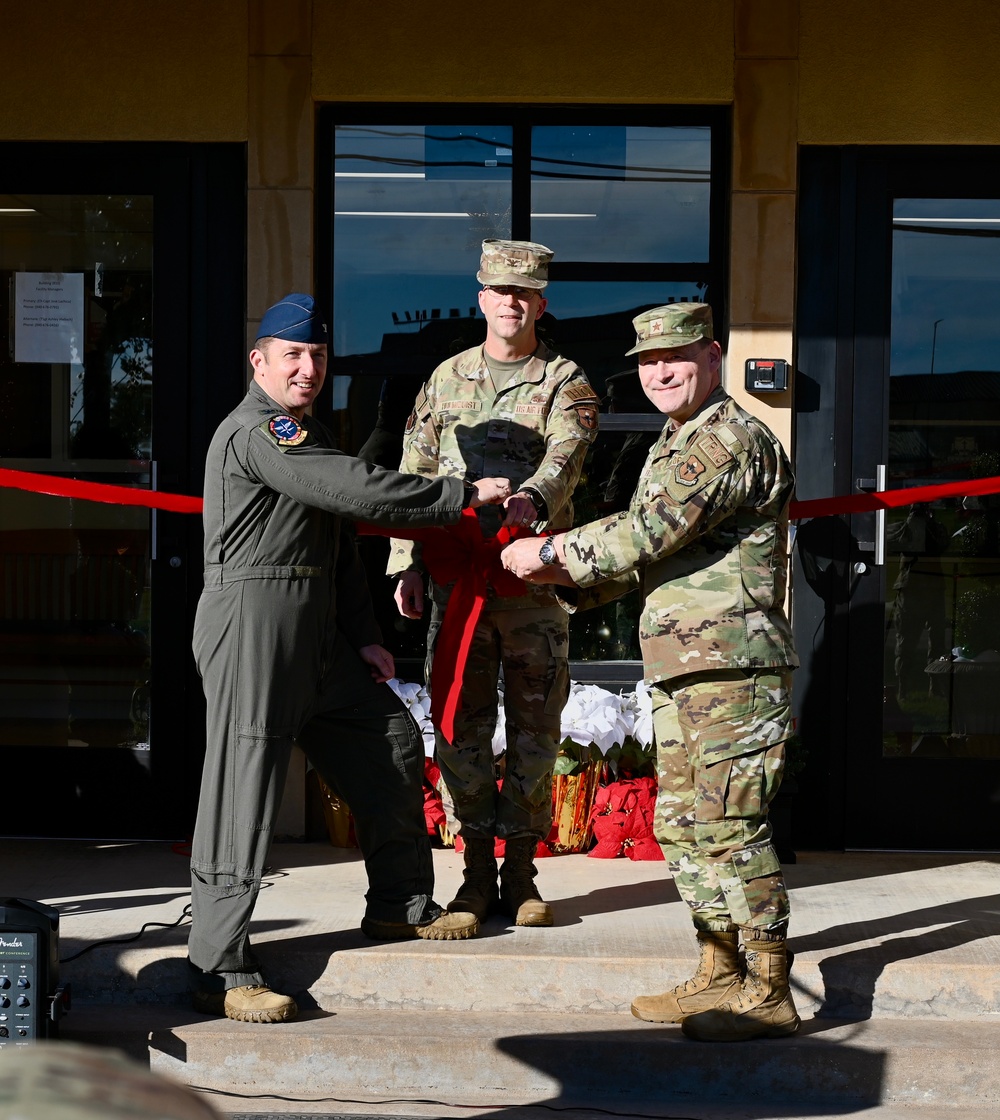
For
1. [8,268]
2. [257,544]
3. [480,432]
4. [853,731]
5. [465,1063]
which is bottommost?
[465,1063]

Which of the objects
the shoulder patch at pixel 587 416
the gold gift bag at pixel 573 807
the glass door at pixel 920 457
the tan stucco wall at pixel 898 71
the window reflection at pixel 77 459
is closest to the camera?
the shoulder patch at pixel 587 416

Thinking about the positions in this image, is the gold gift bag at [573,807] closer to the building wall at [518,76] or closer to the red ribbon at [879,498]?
the red ribbon at [879,498]

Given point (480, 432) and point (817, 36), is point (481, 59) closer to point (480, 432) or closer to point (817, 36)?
point (817, 36)

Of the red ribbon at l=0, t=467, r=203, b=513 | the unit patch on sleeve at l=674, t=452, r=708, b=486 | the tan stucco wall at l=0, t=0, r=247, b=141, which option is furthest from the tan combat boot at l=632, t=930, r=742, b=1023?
the tan stucco wall at l=0, t=0, r=247, b=141

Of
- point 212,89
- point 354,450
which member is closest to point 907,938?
point 354,450

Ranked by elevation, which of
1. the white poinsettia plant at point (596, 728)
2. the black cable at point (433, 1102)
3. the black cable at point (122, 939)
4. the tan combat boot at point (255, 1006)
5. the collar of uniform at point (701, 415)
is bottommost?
the black cable at point (433, 1102)

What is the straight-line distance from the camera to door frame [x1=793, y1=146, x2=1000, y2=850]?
544 cm

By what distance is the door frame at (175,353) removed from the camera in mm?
5512

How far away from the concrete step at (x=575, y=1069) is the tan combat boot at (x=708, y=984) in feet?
0.25

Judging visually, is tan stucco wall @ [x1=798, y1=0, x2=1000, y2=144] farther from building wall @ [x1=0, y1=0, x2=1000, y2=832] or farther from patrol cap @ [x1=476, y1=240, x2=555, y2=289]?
patrol cap @ [x1=476, y1=240, x2=555, y2=289]

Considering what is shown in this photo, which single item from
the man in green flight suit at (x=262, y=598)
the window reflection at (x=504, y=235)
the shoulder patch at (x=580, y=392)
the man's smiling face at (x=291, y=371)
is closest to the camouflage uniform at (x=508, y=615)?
the shoulder patch at (x=580, y=392)

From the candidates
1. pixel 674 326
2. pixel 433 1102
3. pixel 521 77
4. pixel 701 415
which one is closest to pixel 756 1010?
pixel 433 1102

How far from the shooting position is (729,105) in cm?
546

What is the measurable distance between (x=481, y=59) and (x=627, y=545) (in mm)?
2659
